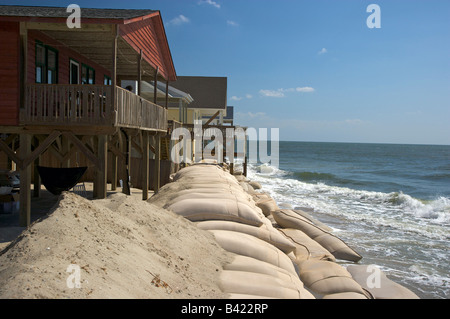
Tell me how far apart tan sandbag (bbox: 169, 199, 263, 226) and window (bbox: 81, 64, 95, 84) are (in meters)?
8.38

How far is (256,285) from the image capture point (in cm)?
493

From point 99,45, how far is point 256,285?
9736 mm

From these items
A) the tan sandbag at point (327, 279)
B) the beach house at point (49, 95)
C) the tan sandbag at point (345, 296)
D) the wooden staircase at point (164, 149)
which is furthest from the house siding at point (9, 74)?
the wooden staircase at point (164, 149)

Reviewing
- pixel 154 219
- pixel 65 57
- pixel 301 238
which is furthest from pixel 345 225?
pixel 65 57

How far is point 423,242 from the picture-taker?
512 inches

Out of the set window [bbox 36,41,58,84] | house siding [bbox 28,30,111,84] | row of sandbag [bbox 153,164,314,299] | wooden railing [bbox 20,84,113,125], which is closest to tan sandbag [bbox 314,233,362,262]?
row of sandbag [bbox 153,164,314,299]

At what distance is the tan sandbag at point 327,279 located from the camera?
635 cm

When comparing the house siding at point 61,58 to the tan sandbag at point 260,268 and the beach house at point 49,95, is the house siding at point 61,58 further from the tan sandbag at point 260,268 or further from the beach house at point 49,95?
the tan sandbag at point 260,268

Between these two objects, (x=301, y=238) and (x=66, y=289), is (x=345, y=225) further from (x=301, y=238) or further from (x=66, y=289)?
(x=66, y=289)

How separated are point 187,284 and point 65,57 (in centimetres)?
1011

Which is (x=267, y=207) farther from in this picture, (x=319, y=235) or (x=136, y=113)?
(x=136, y=113)

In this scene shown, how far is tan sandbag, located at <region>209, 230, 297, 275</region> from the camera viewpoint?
6.36 metres

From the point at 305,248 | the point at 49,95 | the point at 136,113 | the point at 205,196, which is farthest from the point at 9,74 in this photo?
the point at 305,248

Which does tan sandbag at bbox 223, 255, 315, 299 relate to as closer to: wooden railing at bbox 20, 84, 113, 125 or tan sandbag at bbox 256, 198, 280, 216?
wooden railing at bbox 20, 84, 113, 125
